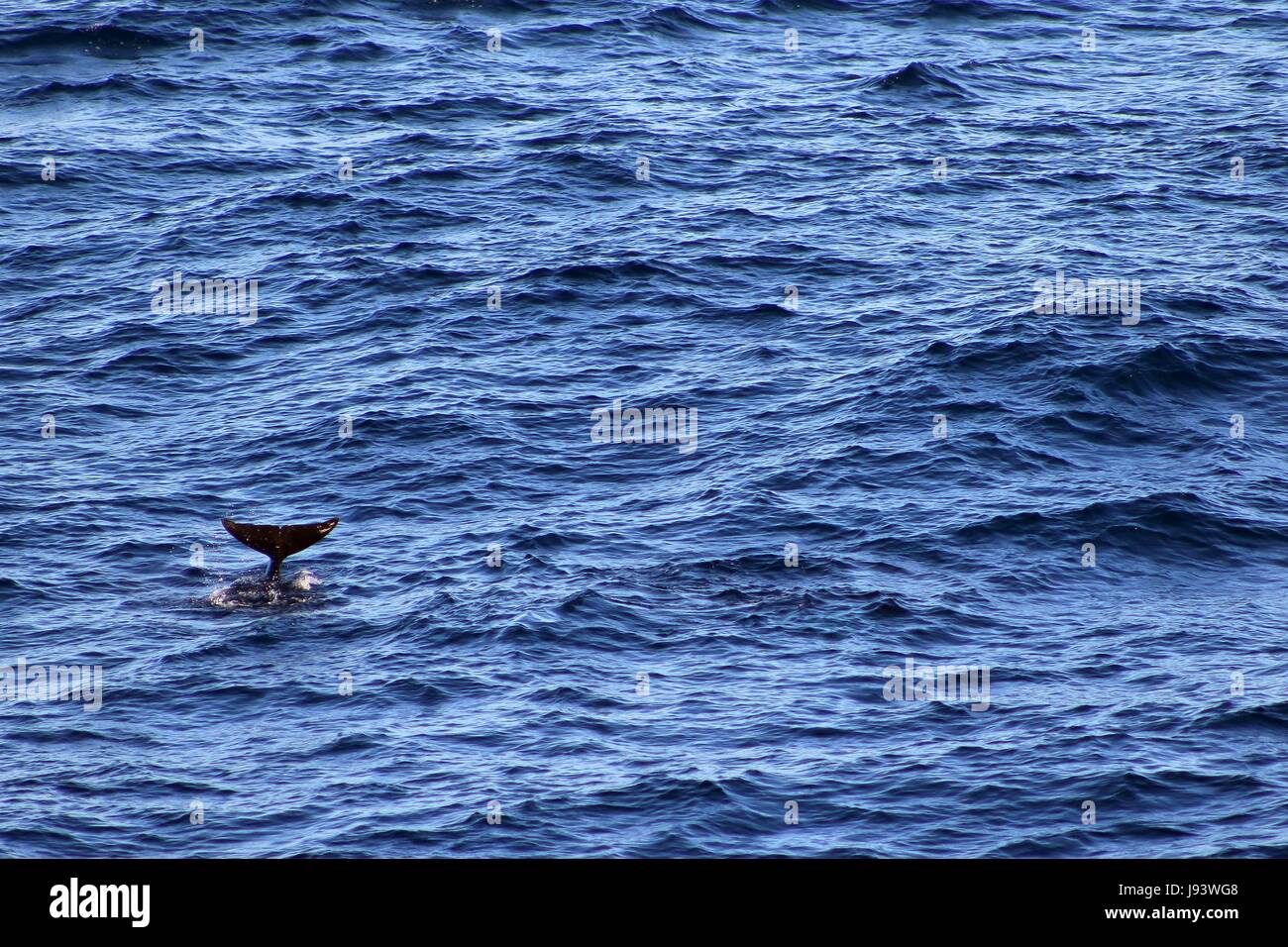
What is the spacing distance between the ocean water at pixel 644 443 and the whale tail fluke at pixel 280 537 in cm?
84

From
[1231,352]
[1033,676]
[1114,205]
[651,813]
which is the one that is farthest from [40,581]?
[1114,205]

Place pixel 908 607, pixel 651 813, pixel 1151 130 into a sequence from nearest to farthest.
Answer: pixel 651 813
pixel 908 607
pixel 1151 130

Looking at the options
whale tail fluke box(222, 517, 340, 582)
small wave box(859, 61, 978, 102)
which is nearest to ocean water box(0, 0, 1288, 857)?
small wave box(859, 61, 978, 102)

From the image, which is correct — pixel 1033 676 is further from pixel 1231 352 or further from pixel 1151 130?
pixel 1151 130

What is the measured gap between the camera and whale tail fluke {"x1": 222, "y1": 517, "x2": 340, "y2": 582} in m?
26.9

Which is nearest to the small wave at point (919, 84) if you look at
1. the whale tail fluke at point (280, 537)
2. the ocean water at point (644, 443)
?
the ocean water at point (644, 443)

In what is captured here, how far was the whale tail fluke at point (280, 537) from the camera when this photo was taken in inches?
1058

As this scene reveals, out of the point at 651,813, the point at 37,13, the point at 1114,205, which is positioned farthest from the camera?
the point at 37,13

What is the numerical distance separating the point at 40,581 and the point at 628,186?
23436 mm

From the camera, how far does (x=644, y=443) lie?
3431 cm

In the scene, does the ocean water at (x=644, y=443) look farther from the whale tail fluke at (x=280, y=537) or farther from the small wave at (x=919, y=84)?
the whale tail fluke at (x=280, y=537)

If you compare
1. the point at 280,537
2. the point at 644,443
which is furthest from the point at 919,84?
the point at 280,537

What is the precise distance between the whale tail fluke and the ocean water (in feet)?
2.77

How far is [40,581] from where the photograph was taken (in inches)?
1114
